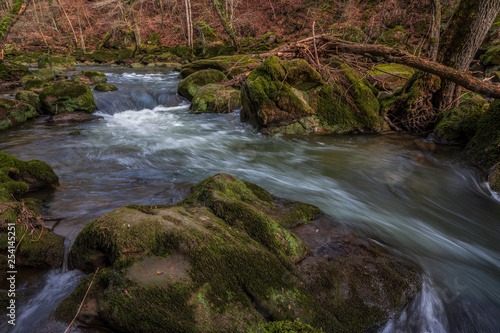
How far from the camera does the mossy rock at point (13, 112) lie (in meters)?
7.73

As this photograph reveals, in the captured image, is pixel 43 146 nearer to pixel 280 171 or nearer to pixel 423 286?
pixel 280 171

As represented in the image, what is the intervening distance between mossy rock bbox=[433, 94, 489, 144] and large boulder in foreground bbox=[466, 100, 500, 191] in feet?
1.30

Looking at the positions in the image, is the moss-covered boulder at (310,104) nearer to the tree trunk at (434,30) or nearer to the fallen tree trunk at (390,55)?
the fallen tree trunk at (390,55)

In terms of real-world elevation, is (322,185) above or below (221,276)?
below

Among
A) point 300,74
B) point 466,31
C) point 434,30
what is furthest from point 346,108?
point 466,31

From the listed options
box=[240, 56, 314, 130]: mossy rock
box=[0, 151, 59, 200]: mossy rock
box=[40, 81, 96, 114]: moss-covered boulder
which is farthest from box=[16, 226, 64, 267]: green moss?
box=[40, 81, 96, 114]: moss-covered boulder

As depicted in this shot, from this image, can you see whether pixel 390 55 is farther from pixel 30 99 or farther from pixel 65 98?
pixel 30 99

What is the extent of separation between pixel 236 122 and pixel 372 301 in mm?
7361

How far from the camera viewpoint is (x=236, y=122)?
29.2 ft

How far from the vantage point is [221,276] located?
1965 mm

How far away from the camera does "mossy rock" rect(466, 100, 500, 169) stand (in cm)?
504

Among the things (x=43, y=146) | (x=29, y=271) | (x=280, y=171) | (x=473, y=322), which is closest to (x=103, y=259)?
(x=29, y=271)

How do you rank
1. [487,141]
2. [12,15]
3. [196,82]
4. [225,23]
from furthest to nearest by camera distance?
[225,23] < [196,82] < [12,15] < [487,141]

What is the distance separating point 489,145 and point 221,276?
20.1ft
